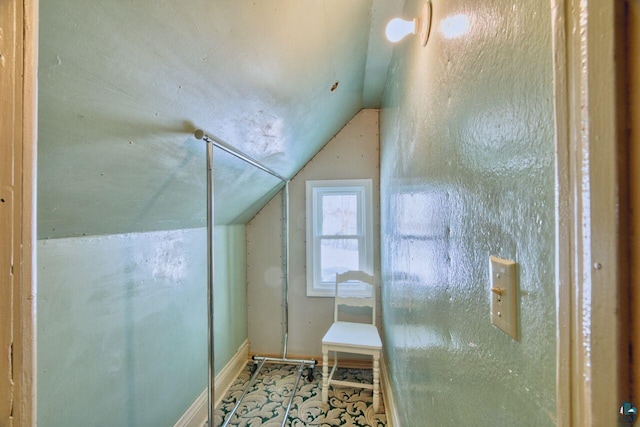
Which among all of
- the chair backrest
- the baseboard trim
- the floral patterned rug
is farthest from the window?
the floral patterned rug

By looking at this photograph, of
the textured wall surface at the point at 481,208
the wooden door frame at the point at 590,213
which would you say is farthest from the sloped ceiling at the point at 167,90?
the wooden door frame at the point at 590,213

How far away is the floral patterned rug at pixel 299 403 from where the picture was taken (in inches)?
76.7

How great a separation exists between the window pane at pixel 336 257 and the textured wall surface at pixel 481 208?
1.64 m

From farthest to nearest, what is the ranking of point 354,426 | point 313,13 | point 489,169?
point 354,426
point 313,13
point 489,169

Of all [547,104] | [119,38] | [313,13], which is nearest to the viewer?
[547,104]

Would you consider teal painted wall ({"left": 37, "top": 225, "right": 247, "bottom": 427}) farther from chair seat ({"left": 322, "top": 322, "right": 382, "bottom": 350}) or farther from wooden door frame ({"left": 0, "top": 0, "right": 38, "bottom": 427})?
chair seat ({"left": 322, "top": 322, "right": 382, "bottom": 350})

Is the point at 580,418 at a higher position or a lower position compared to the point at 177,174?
lower

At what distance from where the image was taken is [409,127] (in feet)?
4.18

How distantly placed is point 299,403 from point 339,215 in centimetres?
161

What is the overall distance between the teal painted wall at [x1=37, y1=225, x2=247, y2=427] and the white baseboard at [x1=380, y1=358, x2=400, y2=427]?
1292mm

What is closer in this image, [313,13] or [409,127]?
[313,13]

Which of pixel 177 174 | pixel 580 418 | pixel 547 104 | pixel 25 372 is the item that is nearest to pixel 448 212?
pixel 547 104

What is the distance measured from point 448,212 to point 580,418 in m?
0.53

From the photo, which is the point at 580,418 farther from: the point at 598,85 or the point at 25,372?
the point at 25,372
